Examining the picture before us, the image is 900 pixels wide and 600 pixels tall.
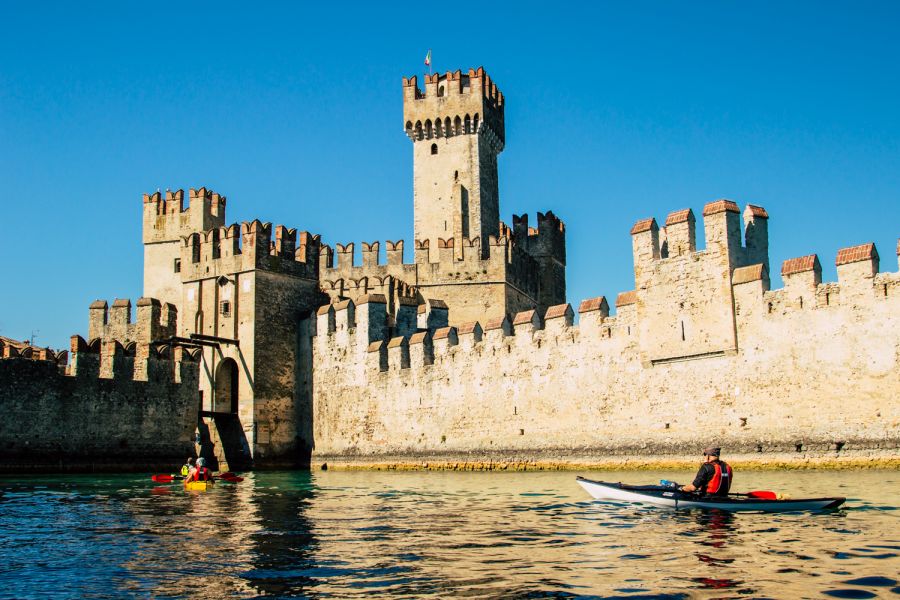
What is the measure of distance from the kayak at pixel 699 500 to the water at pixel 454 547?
0.57ft

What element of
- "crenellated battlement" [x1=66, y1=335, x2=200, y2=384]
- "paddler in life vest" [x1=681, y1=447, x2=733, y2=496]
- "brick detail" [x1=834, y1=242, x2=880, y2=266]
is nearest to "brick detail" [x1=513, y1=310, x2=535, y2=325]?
"brick detail" [x1=834, y1=242, x2=880, y2=266]

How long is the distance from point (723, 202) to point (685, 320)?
305 centimetres

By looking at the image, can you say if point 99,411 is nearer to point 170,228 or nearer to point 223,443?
point 223,443

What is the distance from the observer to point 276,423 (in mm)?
35688

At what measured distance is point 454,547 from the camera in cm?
1144

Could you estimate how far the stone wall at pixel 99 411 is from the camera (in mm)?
29922

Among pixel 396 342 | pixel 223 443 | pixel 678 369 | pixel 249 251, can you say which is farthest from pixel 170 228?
pixel 678 369

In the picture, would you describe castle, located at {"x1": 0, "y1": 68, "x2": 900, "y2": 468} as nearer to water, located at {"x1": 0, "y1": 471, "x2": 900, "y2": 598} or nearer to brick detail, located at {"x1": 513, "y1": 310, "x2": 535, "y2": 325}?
brick detail, located at {"x1": 513, "y1": 310, "x2": 535, "y2": 325}

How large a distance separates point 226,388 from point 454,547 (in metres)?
26.3

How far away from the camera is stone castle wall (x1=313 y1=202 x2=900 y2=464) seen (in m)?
21.4

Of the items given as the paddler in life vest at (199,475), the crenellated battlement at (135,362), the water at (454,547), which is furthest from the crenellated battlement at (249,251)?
the water at (454,547)

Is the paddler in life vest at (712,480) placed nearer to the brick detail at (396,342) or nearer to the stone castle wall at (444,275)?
the brick detail at (396,342)

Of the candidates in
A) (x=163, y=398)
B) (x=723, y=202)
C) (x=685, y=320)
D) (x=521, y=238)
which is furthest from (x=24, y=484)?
(x=521, y=238)

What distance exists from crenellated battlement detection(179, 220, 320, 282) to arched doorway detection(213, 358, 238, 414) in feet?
11.6
